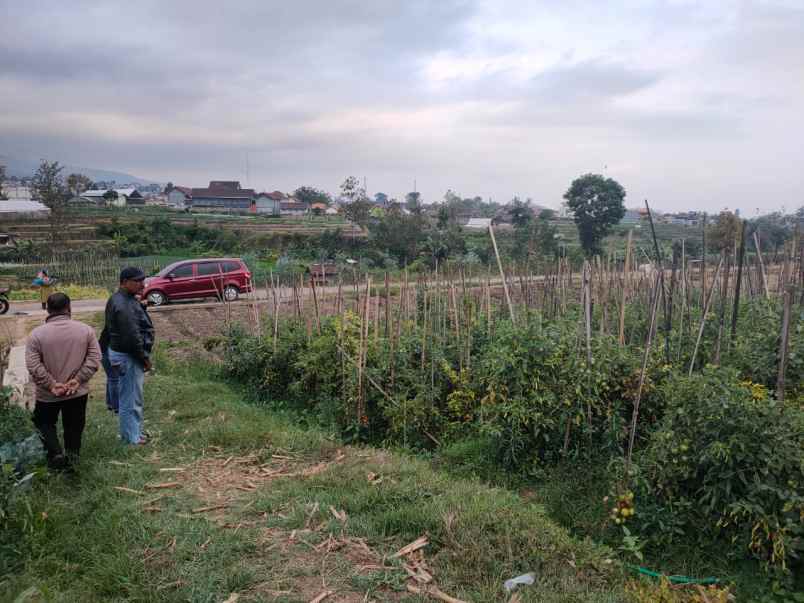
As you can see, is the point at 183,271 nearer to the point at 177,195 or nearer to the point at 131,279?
the point at 131,279

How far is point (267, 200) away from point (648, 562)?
201 ft

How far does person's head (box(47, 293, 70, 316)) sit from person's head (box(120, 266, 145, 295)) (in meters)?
0.55

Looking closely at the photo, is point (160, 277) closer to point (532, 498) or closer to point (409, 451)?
point (409, 451)

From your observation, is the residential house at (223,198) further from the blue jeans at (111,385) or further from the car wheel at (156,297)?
the blue jeans at (111,385)

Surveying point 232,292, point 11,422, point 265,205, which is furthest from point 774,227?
point 265,205

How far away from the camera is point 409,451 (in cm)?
540

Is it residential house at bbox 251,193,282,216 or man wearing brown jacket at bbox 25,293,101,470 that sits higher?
residential house at bbox 251,193,282,216

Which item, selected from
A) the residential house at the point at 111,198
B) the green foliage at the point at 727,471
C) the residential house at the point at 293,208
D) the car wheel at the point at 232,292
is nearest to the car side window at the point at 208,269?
the car wheel at the point at 232,292

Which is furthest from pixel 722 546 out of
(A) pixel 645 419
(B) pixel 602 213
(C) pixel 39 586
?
(B) pixel 602 213

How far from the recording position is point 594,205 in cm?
2853

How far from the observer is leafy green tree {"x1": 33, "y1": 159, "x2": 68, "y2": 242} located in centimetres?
2692

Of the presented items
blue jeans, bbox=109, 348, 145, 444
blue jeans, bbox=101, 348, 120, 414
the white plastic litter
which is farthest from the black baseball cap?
the white plastic litter

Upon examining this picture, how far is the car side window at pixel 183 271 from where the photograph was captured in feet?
51.0

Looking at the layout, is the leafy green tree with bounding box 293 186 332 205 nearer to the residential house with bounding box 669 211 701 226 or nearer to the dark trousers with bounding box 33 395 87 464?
the residential house with bounding box 669 211 701 226
